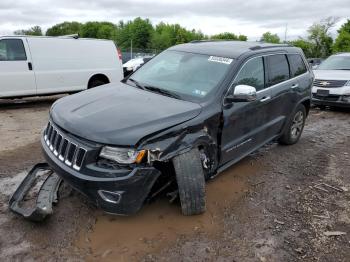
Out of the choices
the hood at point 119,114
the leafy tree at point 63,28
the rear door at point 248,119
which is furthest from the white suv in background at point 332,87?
the leafy tree at point 63,28

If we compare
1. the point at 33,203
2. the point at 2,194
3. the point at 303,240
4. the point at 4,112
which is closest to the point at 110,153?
the point at 33,203

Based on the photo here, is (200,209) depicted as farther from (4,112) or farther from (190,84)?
(4,112)

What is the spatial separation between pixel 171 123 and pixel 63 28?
4261 inches

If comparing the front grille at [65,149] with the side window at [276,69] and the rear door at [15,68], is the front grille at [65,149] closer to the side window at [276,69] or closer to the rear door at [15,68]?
the side window at [276,69]

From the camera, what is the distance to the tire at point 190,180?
3319 millimetres

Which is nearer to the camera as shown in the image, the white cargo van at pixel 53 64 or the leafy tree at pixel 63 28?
the white cargo van at pixel 53 64

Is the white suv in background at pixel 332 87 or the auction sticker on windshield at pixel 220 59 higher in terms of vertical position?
the auction sticker on windshield at pixel 220 59

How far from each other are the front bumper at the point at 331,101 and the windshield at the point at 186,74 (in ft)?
20.6

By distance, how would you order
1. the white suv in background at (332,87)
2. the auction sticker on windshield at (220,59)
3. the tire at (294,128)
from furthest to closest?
the white suv in background at (332,87), the tire at (294,128), the auction sticker on windshield at (220,59)

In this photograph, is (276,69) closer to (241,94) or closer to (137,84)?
(241,94)

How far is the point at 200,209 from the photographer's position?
11.8 ft

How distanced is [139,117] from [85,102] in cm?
80

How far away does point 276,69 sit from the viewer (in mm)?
5070

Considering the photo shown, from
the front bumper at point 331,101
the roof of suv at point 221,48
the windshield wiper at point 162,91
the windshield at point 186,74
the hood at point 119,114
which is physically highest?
the roof of suv at point 221,48
